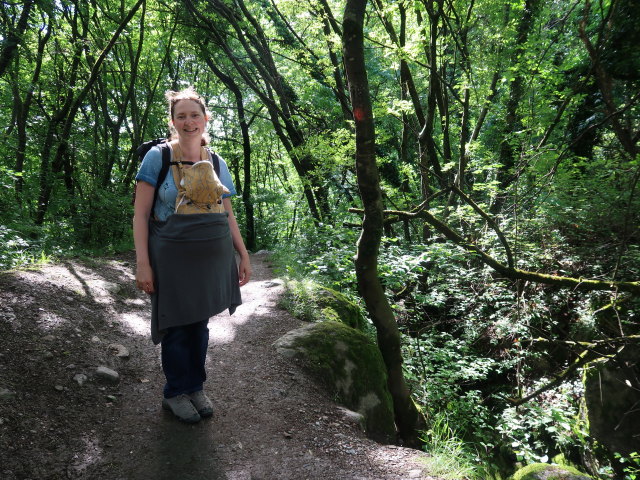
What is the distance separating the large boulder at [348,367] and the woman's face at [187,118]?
92.7 inches

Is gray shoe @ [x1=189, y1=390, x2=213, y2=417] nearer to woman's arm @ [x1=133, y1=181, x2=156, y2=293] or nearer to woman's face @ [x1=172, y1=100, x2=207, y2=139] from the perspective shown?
woman's arm @ [x1=133, y1=181, x2=156, y2=293]

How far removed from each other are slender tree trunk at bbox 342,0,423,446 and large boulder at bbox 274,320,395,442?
0.63 ft

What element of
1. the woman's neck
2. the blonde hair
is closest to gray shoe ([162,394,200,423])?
the woman's neck

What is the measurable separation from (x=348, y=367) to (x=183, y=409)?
5.68 ft

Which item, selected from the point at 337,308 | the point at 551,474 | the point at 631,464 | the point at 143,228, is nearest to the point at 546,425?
the point at 631,464

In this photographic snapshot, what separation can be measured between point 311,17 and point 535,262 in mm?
6707

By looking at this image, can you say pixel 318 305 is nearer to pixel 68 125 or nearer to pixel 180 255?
pixel 180 255

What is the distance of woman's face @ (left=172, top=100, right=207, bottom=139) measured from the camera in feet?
8.13

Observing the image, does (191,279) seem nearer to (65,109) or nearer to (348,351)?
(348,351)

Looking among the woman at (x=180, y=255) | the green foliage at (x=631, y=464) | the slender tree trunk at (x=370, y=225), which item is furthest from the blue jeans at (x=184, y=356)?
the green foliage at (x=631, y=464)

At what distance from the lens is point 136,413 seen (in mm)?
2809

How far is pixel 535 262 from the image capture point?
6.24 metres

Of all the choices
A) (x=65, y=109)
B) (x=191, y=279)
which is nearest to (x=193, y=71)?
(x=65, y=109)

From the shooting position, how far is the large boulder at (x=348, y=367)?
3703 mm
